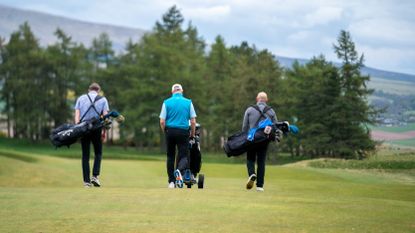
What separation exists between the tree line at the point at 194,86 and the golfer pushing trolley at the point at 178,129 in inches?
2076

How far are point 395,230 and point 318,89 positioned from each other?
63304 millimetres

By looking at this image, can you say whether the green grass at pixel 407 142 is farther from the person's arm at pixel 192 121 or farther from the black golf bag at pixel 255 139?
the person's arm at pixel 192 121

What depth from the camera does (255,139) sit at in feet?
55.1

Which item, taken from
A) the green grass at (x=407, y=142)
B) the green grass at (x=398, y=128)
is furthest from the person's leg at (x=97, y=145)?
the green grass at (x=398, y=128)

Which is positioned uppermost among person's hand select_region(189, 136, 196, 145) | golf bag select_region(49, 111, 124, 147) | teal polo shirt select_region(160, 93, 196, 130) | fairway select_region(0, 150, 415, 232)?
teal polo shirt select_region(160, 93, 196, 130)

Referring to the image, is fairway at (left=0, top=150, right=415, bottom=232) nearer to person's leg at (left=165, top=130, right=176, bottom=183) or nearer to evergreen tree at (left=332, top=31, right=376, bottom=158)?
person's leg at (left=165, top=130, right=176, bottom=183)

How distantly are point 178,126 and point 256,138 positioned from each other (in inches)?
72.9

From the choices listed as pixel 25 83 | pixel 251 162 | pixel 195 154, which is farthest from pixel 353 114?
pixel 251 162

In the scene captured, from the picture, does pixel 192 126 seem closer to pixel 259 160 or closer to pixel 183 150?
pixel 183 150

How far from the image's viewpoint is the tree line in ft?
234

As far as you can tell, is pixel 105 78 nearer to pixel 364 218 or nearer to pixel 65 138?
pixel 65 138

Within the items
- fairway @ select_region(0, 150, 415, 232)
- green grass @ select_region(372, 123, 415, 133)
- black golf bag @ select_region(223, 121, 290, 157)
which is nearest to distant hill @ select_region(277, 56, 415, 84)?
green grass @ select_region(372, 123, 415, 133)

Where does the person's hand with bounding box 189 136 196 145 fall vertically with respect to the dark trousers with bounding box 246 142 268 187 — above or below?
above

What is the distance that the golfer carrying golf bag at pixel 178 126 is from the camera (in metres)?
16.9
